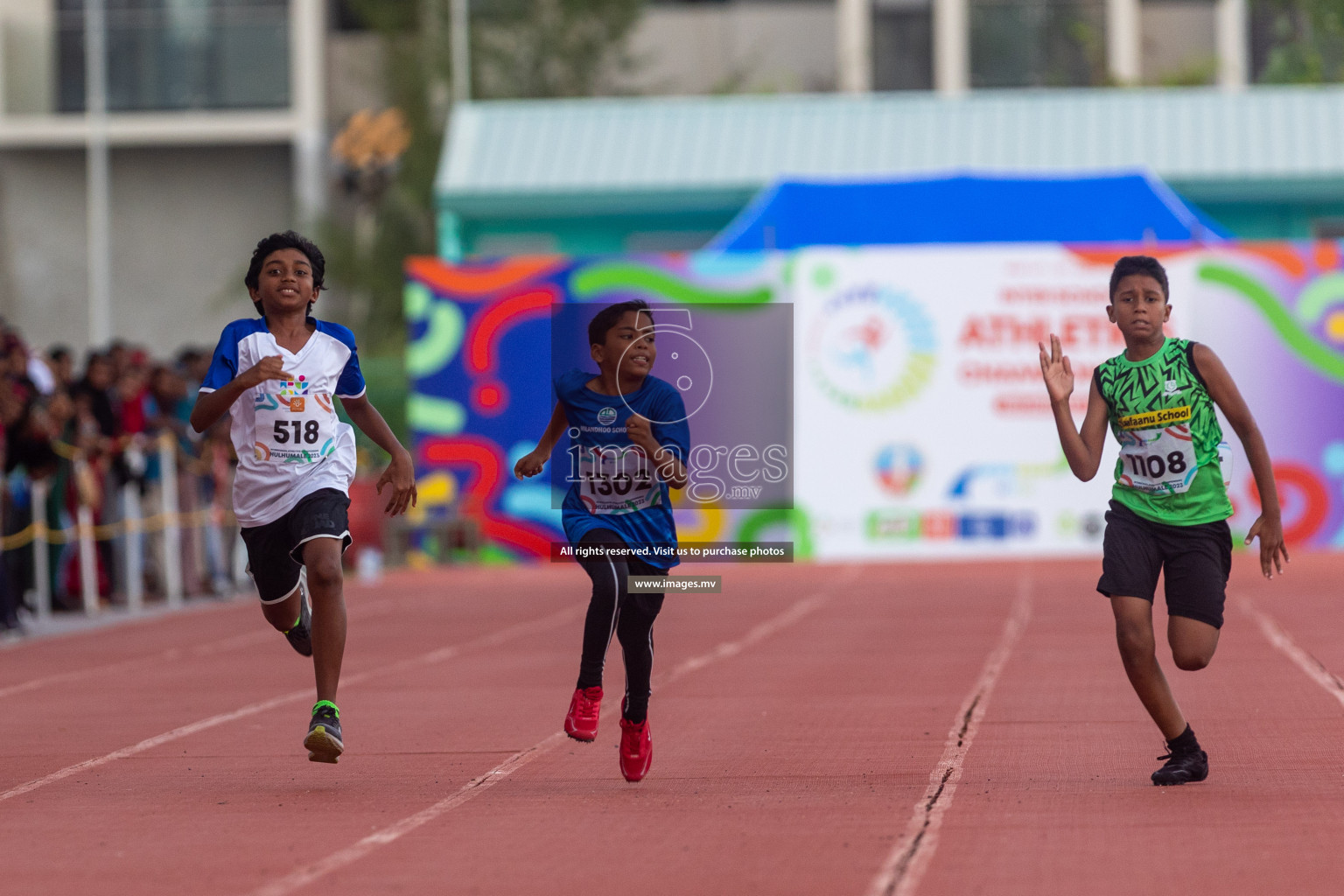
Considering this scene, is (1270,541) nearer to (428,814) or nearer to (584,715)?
(584,715)

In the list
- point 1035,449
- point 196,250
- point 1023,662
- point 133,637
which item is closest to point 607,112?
point 1035,449

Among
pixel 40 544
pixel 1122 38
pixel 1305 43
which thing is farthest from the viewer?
pixel 1122 38

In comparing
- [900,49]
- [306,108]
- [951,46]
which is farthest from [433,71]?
[951,46]

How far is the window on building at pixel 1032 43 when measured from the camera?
4212cm

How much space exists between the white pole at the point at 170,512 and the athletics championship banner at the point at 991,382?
7439 millimetres

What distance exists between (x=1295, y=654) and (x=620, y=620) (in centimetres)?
628

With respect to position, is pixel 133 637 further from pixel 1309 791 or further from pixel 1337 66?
pixel 1337 66

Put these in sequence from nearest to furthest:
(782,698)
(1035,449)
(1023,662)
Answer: (782,698) → (1023,662) → (1035,449)

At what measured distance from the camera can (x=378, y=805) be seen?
7.52 meters

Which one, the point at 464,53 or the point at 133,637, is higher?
the point at 464,53

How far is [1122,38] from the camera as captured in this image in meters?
41.8

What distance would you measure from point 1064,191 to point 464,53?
51.7ft

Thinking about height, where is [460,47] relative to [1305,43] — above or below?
above

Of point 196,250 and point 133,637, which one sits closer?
point 133,637
